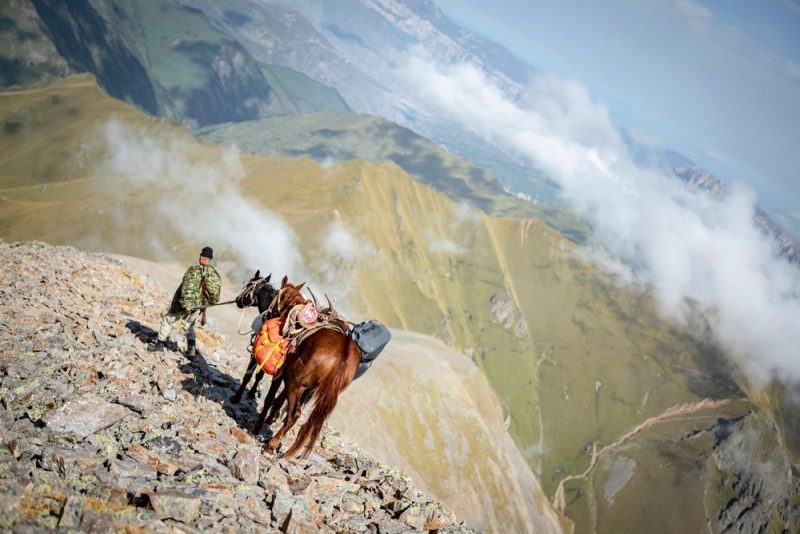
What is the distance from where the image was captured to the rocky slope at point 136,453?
22.2 feet

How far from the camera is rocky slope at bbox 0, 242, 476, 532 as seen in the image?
677cm

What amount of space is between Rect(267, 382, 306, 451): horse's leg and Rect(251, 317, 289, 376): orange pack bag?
0.84 m

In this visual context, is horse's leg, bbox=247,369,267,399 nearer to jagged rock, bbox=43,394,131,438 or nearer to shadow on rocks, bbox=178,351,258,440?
shadow on rocks, bbox=178,351,258,440

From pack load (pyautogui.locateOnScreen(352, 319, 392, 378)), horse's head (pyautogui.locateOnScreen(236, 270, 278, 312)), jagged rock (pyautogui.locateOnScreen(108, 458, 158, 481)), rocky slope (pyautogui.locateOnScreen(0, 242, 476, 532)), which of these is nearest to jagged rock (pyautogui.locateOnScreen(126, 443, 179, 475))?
rocky slope (pyautogui.locateOnScreen(0, 242, 476, 532))

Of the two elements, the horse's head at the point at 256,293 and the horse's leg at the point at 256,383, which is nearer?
the horse's leg at the point at 256,383

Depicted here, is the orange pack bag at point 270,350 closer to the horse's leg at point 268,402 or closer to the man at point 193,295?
the horse's leg at point 268,402

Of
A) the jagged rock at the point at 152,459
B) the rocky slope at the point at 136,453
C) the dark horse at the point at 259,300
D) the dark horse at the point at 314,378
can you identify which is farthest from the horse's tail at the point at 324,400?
the jagged rock at the point at 152,459

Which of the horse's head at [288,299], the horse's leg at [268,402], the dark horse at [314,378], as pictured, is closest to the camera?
the dark horse at [314,378]

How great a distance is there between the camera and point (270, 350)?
41.3ft

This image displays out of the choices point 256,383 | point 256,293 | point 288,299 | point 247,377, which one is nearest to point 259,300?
point 256,293

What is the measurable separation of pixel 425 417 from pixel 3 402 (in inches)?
2576

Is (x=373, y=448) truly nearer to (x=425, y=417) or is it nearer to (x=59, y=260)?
(x=425, y=417)

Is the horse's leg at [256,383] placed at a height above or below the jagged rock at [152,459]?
below

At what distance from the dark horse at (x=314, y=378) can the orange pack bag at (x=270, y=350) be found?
325 mm
